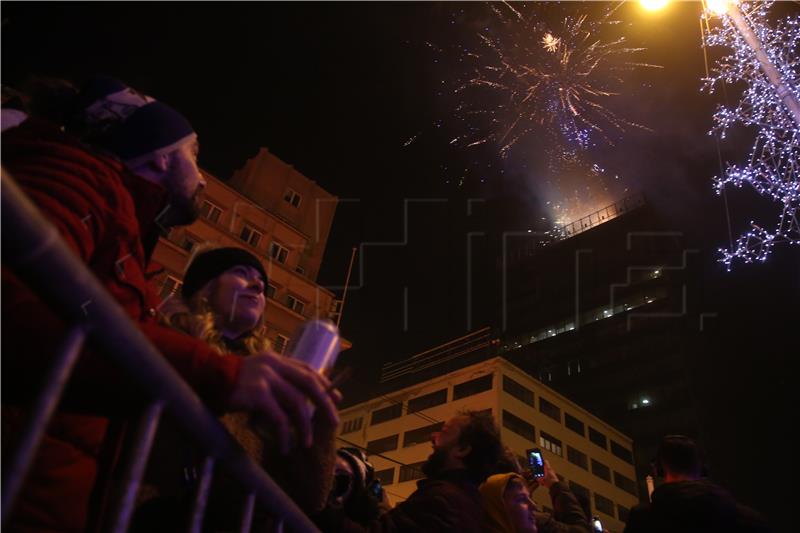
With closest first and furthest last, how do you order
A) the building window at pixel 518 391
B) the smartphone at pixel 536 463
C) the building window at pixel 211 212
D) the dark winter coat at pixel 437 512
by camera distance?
the dark winter coat at pixel 437 512 < the smartphone at pixel 536 463 < the building window at pixel 211 212 < the building window at pixel 518 391

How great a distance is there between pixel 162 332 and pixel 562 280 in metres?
65.9

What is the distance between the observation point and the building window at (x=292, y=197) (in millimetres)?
27992

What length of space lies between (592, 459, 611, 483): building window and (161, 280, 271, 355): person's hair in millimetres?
47202

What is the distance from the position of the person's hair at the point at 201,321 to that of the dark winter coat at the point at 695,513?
9.27ft

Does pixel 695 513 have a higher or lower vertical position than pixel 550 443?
A: lower

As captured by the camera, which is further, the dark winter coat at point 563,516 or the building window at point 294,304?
the building window at point 294,304

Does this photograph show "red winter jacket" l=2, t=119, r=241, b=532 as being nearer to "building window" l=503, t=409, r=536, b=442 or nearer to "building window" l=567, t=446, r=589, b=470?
"building window" l=503, t=409, r=536, b=442

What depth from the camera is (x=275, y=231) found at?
26.0 m

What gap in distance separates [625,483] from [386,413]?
903 inches

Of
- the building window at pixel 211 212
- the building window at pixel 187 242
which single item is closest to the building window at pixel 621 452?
the building window at pixel 211 212

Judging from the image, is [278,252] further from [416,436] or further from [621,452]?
[621,452]

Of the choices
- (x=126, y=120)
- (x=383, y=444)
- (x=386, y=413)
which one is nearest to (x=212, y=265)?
(x=126, y=120)

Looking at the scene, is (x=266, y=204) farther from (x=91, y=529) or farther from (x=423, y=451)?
(x=91, y=529)

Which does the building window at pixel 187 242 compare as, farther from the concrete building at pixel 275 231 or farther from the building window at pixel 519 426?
the building window at pixel 519 426
